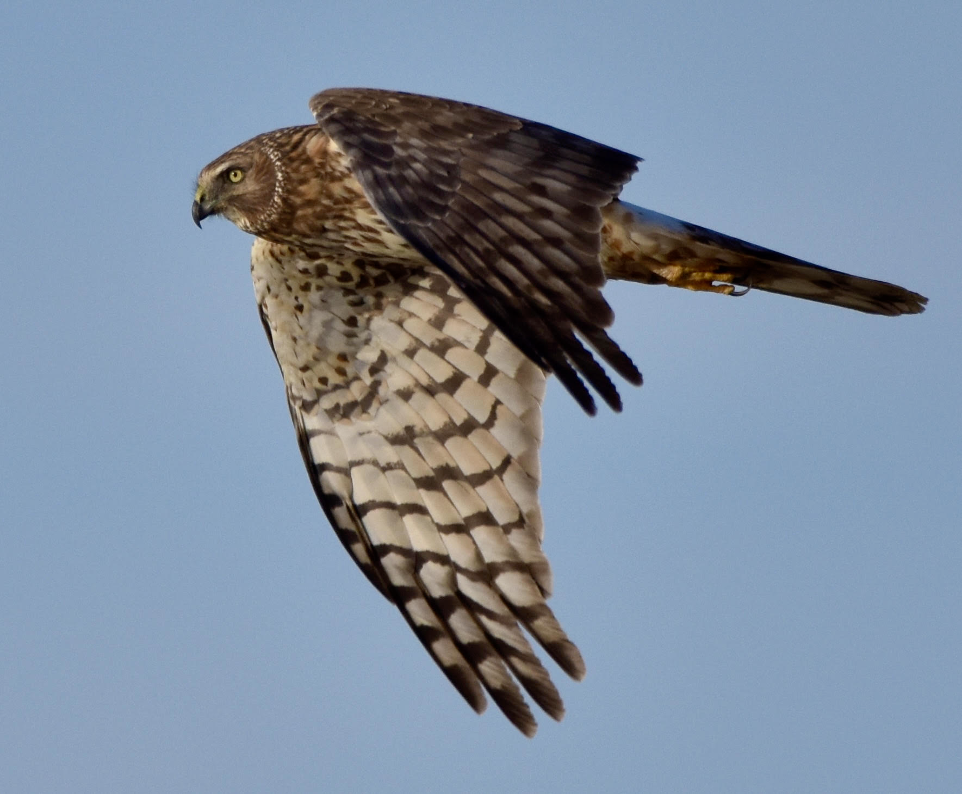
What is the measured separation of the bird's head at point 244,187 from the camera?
7688mm

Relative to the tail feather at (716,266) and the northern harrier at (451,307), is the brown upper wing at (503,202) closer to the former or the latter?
the northern harrier at (451,307)

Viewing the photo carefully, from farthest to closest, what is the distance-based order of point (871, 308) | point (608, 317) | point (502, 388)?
point (502, 388), point (871, 308), point (608, 317)

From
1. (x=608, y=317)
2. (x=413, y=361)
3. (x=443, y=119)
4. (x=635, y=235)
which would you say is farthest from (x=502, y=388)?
(x=608, y=317)

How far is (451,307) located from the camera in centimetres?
829

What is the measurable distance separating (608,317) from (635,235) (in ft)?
5.20

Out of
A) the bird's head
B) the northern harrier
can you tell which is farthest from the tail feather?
the bird's head

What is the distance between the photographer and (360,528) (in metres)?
8.21

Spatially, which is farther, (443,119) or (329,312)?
(329,312)

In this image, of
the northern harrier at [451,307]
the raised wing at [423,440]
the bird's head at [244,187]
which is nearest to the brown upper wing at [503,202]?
the northern harrier at [451,307]

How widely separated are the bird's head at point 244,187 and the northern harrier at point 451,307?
0.01 meters

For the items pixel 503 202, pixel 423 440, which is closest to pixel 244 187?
pixel 423 440

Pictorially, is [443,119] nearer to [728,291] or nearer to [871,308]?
[728,291]

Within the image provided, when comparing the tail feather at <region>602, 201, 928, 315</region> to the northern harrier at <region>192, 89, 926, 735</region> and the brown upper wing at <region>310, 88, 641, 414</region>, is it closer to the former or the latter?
the northern harrier at <region>192, 89, 926, 735</region>

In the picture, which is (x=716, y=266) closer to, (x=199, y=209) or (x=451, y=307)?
(x=451, y=307)
